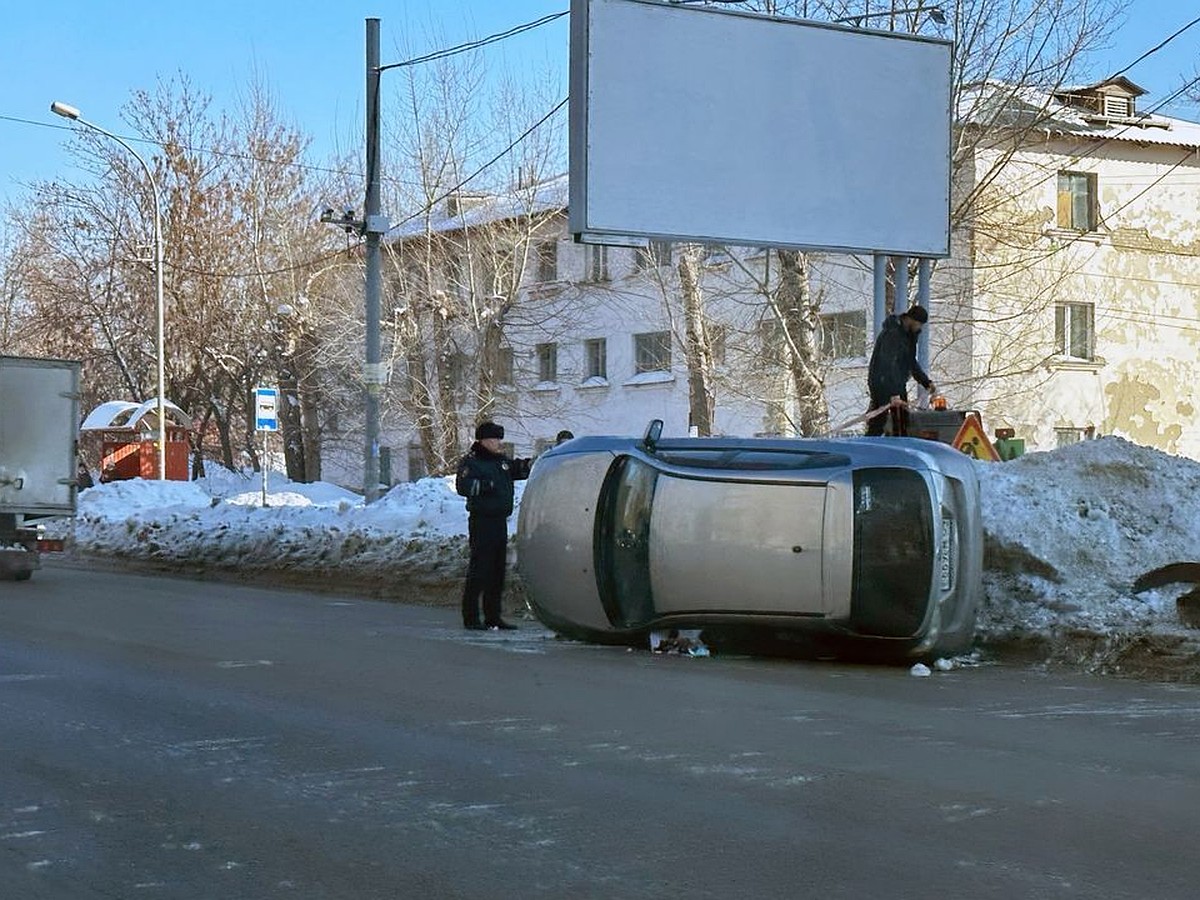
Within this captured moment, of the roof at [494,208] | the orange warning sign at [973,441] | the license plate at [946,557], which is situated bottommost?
the license plate at [946,557]

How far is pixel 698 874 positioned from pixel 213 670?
17.1ft

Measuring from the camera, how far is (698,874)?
196 inches

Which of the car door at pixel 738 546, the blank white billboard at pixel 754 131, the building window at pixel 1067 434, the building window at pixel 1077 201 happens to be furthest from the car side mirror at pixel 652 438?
the building window at pixel 1077 201

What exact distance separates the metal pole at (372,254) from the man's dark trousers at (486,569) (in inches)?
429

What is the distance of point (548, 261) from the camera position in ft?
132

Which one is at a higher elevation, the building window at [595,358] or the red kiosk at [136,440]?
the building window at [595,358]

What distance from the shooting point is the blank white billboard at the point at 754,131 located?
1847cm

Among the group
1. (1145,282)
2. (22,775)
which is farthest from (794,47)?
(1145,282)

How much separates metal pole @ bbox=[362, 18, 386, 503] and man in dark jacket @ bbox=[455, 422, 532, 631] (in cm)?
1085

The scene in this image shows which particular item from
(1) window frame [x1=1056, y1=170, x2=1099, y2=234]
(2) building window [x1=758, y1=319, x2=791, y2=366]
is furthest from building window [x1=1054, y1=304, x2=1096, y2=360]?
(2) building window [x1=758, y1=319, x2=791, y2=366]

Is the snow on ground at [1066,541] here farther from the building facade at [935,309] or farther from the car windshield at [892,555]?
the building facade at [935,309]

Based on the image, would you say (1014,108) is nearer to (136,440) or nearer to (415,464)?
(136,440)

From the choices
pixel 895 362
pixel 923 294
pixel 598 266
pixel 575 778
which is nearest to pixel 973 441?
pixel 895 362

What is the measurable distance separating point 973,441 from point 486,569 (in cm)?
445
